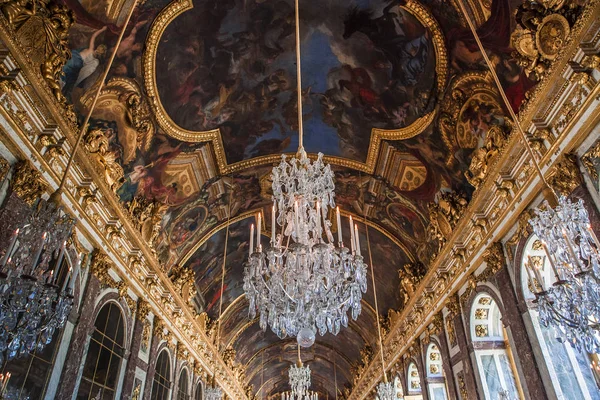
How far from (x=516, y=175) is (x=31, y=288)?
827 cm

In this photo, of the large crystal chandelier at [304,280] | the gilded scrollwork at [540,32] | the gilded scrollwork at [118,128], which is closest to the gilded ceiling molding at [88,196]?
the gilded scrollwork at [118,128]

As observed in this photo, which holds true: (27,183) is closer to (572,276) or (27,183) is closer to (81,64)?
(81,64)

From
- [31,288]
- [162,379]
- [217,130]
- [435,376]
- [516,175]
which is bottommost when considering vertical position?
[31,288]

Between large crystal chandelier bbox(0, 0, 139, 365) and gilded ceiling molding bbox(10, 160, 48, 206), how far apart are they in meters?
2.22

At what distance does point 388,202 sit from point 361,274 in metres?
7.79

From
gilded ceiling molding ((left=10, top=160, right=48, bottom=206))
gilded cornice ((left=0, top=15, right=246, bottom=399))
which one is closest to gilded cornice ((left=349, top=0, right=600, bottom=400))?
gilded cornice ((left=0, top=15, right=246, bottom=399))

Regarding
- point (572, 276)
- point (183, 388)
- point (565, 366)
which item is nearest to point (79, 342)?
point (183, 388)

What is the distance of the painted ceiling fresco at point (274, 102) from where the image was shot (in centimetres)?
807

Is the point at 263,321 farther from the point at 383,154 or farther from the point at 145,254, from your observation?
the point at 383,154

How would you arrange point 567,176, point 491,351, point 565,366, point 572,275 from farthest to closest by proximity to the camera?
1. point 491,351
2. point 565,366
3. point 567,176
4. point 572,275

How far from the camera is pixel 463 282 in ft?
34.8

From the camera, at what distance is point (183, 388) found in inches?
572

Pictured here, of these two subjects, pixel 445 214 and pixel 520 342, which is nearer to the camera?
pixel 520 342

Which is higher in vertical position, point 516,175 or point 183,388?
point 516,175
